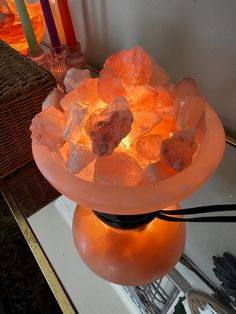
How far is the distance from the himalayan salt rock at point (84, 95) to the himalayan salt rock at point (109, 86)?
16mm

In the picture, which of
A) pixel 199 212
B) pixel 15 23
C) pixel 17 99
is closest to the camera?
pixel 199 212

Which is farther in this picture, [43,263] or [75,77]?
[43,263]

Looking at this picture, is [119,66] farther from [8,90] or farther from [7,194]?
[7,194]

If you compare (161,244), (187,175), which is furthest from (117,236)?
(187,175)

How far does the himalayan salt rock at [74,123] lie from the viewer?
0.24 m

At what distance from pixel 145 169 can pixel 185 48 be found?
0.64ft

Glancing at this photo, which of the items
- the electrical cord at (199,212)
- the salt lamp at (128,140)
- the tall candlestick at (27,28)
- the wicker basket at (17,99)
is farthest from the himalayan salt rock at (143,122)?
the tall candlestick at (27,28)

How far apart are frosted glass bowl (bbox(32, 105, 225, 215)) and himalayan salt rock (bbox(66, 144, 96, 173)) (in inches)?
0.5

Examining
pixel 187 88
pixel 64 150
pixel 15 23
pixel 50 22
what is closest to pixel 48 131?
pixel 64 150

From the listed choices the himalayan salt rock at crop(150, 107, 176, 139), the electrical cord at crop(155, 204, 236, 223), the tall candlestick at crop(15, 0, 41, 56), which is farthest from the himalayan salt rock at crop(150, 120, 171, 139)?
the tall candlestick at crop(15, 0, 41, 56)

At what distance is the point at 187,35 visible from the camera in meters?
0.34

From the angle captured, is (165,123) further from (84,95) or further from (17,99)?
(17,99)

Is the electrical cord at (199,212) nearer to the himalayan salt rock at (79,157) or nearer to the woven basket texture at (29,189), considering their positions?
the himalayan salt rock at (79,157)

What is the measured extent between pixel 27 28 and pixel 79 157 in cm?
39
